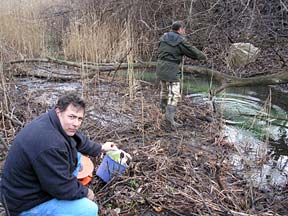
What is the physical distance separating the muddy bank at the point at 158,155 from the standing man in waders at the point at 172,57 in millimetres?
329

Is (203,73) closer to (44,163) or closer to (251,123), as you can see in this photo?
(251,123)

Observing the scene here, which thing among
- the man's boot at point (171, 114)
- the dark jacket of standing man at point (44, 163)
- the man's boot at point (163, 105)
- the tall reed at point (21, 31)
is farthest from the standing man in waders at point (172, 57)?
the tall reed at point (21, 31)

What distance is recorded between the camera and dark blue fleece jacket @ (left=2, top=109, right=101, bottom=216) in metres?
2.12

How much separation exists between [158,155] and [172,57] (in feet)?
5.57

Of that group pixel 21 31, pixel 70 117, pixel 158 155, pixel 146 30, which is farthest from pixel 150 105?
pixel 21 31

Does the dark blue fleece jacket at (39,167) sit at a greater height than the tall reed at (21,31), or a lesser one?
lesser

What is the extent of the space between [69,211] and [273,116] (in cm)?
468

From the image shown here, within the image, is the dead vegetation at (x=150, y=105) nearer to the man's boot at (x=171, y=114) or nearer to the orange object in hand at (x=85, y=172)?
the man's boot at (x=171, y=114)

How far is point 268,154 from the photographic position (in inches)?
178

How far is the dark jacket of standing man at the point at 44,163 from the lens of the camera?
2123 mm

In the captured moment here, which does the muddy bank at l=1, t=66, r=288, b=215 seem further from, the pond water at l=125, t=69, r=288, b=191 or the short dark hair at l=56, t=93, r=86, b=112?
the short dark hair at l=56, t=93, r=86, b=112

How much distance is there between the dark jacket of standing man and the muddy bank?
73 centimetres

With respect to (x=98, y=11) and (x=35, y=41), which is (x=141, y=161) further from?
(x=98, y=11)

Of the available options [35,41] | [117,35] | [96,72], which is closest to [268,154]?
[96,72]
